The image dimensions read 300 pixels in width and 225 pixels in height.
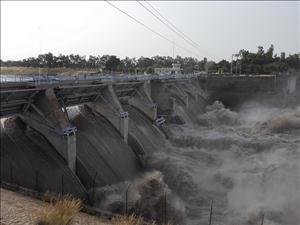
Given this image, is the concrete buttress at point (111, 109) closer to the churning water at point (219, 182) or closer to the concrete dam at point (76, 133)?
the concrete dam at point (76, 133)

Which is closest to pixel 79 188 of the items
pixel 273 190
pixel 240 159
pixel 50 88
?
pixel 50 88

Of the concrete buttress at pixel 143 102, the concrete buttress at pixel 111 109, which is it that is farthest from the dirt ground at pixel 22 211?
the concrete buttress at pixel 143 102

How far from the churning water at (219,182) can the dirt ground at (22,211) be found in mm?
3671

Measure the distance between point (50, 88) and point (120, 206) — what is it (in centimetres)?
805

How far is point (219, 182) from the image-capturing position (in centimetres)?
2441

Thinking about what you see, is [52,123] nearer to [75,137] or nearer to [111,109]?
[75,137]

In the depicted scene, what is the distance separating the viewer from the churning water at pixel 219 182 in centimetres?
1919

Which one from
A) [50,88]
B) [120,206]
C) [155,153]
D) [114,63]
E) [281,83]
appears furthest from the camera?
[114,63]

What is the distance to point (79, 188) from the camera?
792 inches

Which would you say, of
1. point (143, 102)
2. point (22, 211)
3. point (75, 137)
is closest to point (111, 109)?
point (75, 137)

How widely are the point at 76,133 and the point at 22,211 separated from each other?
33.3 feet

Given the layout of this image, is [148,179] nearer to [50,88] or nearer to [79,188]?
[79,188]

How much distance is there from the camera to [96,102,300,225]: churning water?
19.2m

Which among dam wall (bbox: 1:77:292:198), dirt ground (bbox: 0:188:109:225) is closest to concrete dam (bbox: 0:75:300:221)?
dam wall (bbox: 1:77:292:198)
